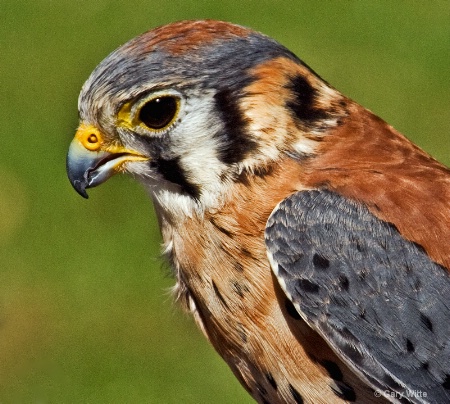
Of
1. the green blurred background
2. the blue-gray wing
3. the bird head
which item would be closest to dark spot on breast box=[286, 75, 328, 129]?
the bird head

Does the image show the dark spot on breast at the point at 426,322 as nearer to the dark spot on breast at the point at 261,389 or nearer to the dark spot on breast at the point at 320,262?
the dark spot on breast at the point at 320,262

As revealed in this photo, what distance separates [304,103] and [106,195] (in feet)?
13.7

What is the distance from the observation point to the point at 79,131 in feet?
14.6

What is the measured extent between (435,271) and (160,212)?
3.87 feet

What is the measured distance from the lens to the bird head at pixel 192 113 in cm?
428

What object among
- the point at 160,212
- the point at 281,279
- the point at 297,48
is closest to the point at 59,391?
the point at 160,212

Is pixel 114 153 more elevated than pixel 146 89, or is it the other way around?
pixel 146 89

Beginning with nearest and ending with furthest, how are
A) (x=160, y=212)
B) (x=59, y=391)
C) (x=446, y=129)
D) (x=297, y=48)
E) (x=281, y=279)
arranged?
(x=281, y=279)
(x=160, y=212)
(x=59, y=391)
(x=446, y=129)
(x=297, y=48)

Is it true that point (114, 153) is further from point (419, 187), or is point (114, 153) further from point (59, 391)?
point (59, 391)

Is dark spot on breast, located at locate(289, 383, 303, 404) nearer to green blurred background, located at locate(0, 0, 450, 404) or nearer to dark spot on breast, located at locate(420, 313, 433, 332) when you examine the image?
dark spot on breast, located at locate(420, 313, 433, 332)

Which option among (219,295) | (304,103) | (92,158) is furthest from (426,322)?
(92,158)

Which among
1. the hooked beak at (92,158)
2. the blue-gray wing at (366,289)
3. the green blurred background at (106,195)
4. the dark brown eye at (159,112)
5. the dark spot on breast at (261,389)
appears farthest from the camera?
the green blurred background at (106,195)

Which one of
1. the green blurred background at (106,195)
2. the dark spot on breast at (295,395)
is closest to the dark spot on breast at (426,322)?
the dark spot on breast at (295,395)

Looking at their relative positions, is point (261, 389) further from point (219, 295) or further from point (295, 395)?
point (219, 295)
